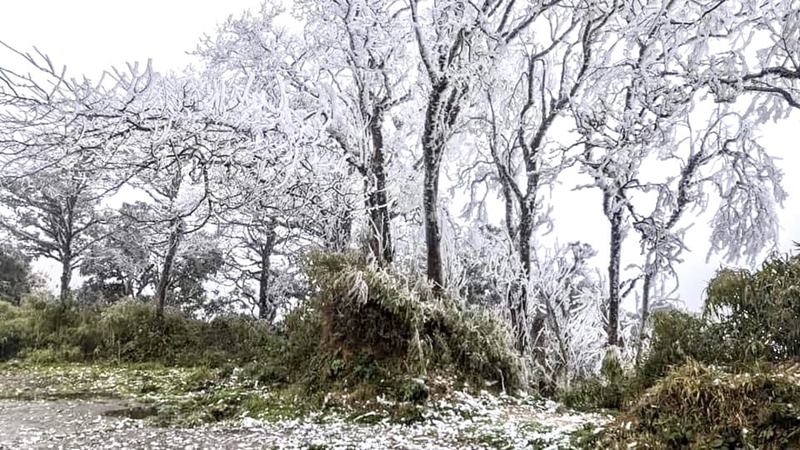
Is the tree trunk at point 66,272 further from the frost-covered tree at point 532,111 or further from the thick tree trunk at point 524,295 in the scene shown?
the thick tree trunk at point 524,295

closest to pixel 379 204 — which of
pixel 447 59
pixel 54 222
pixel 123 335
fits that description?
pixel 447 59

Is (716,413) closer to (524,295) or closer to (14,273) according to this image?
(524,295)

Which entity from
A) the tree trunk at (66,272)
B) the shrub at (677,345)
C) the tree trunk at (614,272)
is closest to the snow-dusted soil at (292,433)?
the shrub at (677,345)

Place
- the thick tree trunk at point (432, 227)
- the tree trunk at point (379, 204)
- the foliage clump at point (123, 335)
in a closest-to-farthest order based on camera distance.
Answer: the thick tree trunk at point (432, 227)
the tree trunk at point (379, 204)
the foliage clump at point (123, 335)

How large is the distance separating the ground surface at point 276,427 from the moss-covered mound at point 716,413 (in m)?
0.56

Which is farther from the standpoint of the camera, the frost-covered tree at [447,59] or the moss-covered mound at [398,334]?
the frost-covered tree at [447,59]

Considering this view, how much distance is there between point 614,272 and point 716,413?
4.95 m

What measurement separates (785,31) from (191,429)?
520 centimetres

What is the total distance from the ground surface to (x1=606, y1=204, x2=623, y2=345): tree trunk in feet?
9.07

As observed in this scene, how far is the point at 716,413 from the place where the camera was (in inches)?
124

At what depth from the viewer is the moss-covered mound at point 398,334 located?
5.37 metres

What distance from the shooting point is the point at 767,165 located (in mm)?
7504

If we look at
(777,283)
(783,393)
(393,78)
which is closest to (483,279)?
(393,78)

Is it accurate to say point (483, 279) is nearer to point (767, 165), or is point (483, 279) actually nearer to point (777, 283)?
point (767, 165)
